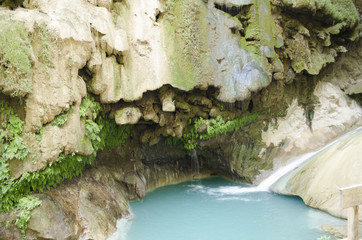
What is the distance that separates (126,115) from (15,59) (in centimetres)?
→ 360

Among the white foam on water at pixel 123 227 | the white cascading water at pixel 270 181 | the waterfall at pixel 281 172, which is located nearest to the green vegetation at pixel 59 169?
the white foam on water at pixel 123 227

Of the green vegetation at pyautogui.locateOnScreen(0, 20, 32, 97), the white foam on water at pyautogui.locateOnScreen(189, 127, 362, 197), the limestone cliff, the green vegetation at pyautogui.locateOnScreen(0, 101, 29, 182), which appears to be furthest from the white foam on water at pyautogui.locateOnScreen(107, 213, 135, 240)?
the green vegetation at pyautogui.locateOnScreen(0, 20, 32, 97)

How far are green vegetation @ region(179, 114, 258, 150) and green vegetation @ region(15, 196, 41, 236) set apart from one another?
603cm

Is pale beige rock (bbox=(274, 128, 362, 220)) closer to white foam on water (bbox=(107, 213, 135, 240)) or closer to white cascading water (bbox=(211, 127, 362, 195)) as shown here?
white cascading water (bbox=(211, 127, 362, 195))

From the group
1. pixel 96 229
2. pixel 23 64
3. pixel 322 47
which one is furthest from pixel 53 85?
pixel 322 47

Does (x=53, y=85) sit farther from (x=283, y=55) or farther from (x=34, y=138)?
(x=283, y=55)

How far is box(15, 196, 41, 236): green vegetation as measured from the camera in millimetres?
6367

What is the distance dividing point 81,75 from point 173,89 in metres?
3.02

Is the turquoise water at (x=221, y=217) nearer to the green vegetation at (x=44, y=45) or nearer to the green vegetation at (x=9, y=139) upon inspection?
the green vegetation at (x=9, y=139)

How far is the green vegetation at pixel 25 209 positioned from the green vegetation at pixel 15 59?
2163 mm

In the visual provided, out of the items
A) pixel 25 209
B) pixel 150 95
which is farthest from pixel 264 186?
pixel 25 209

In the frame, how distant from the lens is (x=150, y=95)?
9781mm

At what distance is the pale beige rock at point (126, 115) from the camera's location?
9086 millimetres

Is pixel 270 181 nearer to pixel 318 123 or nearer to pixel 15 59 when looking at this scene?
pixel 318 123
